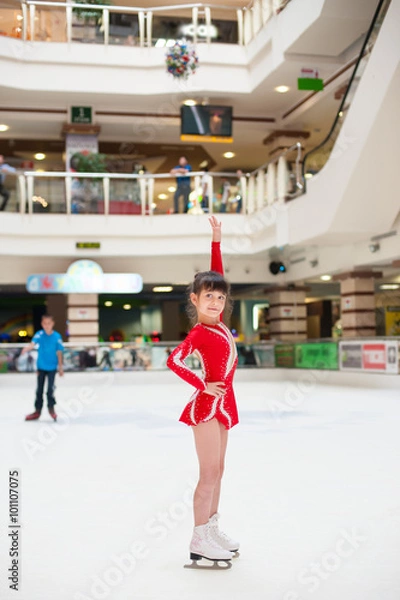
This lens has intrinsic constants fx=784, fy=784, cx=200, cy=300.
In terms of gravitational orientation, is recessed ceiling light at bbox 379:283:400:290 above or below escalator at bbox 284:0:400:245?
below

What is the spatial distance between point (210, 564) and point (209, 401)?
72 centimetres

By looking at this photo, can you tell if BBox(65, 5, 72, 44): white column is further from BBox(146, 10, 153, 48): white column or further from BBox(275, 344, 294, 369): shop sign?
BBox(275, 344, 294, 369): shop sign

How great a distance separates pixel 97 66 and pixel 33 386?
850cm

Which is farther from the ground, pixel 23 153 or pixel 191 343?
pixel 23 153

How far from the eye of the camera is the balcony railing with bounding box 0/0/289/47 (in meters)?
20.0

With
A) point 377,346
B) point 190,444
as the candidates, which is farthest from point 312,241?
point 190,444

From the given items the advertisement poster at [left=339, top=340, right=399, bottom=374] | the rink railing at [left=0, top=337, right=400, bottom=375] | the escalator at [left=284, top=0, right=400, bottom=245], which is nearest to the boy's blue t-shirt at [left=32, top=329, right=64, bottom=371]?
the escalator at [left=284, top=0, right=400, bottom=245]

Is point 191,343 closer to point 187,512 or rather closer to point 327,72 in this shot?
point 187,512

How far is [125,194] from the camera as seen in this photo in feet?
67.1

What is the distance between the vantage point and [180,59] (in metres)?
20.1

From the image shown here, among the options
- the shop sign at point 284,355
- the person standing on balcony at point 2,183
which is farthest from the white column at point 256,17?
the shop sign at point 284,355

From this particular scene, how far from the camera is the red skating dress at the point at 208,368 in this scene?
3514 mm

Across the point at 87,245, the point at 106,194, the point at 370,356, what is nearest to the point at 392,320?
the point at 370,356

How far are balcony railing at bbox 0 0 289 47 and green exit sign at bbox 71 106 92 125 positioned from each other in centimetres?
220
